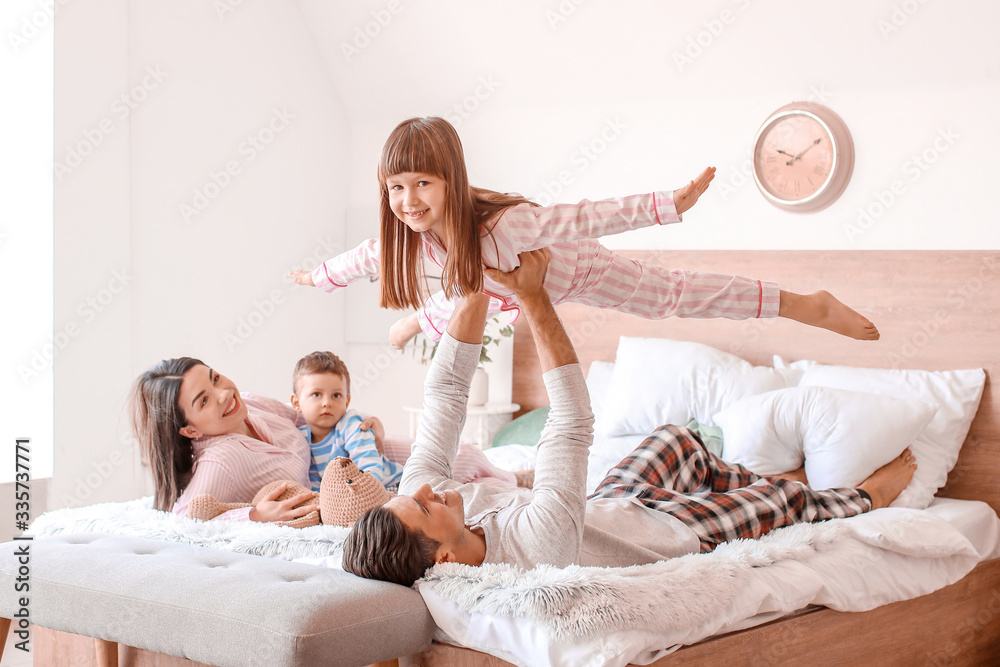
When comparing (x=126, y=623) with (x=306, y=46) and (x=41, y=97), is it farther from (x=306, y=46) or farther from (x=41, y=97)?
(x=306, y=46)

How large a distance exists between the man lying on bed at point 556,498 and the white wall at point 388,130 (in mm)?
1049

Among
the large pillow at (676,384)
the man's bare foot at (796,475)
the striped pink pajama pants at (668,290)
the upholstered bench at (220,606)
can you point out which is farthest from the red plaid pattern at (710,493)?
the upholstered bench at (220,606)

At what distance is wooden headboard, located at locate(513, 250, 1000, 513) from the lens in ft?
9.14

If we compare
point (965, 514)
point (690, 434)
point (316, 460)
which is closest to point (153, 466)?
point (316, 460)

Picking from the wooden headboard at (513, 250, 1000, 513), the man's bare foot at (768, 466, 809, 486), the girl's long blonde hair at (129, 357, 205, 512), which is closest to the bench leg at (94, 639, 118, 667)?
the girl's long blonde hair at (129, 357, 205, 512)

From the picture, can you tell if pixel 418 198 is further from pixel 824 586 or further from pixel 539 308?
pixel 824 586

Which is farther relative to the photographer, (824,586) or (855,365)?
(855,365)

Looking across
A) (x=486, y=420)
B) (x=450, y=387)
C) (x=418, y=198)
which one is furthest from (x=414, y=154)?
(x=486, y=420)

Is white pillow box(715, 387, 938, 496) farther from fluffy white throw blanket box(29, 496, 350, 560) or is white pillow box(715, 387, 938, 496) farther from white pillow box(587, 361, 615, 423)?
fluffy white throw blanket box(29, 496, 350, 560)

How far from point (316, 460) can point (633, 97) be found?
189 cm

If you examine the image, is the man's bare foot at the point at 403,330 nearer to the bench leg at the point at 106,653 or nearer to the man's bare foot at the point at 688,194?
the man's bare foot at the point at 688,194

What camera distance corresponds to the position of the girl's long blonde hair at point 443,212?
6.25 ft

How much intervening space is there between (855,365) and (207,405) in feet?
6.67

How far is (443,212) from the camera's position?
6.40 feet
